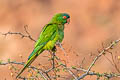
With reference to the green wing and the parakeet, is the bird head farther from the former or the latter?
the green wing

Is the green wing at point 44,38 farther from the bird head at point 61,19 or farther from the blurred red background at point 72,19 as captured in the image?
the blurred red background at point 72,19

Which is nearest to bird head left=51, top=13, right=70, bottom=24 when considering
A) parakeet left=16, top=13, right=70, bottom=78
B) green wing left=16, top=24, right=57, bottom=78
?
parakeet left=16, top=13, right=70, bottom=78

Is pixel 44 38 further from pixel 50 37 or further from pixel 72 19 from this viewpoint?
pixel 72 19

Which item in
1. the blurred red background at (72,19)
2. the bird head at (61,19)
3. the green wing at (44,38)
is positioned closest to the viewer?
the green wing at (44,38)

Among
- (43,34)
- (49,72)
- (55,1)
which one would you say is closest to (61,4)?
(55,1)

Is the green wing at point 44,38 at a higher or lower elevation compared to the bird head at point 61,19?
lower

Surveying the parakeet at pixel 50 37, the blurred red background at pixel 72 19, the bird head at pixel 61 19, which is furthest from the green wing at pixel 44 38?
the blurred red background at pixel 72 19

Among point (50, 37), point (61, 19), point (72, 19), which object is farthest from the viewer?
point (72, 19)

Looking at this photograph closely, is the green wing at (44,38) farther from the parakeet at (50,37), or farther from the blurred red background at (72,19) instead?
the blurred red background at (72,19)

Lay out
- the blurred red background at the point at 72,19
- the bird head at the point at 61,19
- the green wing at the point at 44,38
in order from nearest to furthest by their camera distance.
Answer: the green wing at the point at 44,38 → the bird head at the point at 61,19 → the blurred red background at the point at 72,19

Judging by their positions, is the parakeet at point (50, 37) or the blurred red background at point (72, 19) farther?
the blurred red background at point (72, 19)

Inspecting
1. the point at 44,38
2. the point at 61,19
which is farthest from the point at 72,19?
the point at 44,38

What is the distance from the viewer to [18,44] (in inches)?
577

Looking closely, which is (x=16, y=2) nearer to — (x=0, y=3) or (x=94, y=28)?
(x=0, y=3)
